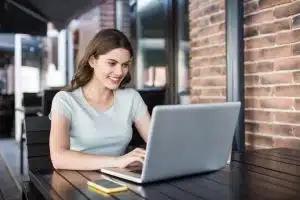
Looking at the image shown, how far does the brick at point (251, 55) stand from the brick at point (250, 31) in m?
0.11

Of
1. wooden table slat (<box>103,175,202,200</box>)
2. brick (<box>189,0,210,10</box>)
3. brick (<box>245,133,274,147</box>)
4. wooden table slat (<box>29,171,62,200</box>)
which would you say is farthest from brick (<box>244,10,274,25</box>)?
wooden table slat (<box>29,171,62,200</box>)

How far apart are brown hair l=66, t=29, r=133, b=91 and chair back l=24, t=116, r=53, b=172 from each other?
27 centimetres

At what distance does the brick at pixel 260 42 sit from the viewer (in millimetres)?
2482

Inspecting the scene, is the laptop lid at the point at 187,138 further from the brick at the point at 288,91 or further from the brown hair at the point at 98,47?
the brick at the point at 288,91

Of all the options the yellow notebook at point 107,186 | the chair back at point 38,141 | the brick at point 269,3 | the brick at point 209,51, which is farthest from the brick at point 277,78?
the yellow notebook at point 107,186

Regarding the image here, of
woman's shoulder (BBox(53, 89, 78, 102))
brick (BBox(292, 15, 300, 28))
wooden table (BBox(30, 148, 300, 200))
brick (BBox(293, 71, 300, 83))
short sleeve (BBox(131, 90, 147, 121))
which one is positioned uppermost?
brick (BBox(292, 15, 300, 28))

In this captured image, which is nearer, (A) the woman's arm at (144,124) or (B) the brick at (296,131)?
(A) the woman's arm at (144,124)

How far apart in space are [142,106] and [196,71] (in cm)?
153

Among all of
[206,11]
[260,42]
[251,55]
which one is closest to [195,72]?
[206,11]

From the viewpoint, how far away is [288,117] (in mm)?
2357

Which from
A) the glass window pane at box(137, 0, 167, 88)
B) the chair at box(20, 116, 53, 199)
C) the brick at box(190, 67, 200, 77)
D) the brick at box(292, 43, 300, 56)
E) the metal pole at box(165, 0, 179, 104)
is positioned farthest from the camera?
the glass window pane at box(137, 0, 167, 88)

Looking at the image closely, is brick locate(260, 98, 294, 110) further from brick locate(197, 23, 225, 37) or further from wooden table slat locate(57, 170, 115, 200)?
wooden table slat locate(57, 170, 115, 200)

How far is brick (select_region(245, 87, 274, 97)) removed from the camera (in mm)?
2529

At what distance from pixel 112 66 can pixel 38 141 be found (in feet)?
1.72
